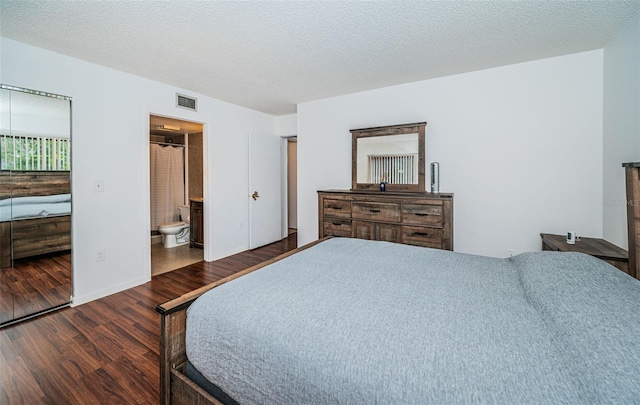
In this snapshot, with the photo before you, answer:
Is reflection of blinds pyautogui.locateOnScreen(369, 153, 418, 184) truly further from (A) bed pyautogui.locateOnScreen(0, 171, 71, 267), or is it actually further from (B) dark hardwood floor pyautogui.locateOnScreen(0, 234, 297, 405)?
(A) bed pyautogui.locateOnScreen(0, 171, 71, 267)

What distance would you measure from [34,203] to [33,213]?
0.30 feet

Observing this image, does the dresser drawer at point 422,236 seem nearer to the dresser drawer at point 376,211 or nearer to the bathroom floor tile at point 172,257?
the dresser drawer at point 376,211

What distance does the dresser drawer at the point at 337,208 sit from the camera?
11.3 ft

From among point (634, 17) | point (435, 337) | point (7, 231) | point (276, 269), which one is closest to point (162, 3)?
point (276, 269)

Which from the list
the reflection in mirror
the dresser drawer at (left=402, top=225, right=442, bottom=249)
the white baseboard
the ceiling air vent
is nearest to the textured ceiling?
the ceiling air vent

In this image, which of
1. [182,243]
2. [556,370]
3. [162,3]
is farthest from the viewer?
[182,243]

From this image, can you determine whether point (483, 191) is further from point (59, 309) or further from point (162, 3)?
point (59, 309)

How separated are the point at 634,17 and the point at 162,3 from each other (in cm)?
342

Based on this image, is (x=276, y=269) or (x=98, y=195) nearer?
(x=276, y=269)

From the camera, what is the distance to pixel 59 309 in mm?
2578

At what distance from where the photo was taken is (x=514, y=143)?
2.95 metres

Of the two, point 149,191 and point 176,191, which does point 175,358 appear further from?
point 176,191

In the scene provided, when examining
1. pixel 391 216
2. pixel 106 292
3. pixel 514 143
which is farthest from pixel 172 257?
pixel 514 143

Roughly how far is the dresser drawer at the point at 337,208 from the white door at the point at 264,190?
1.60m
